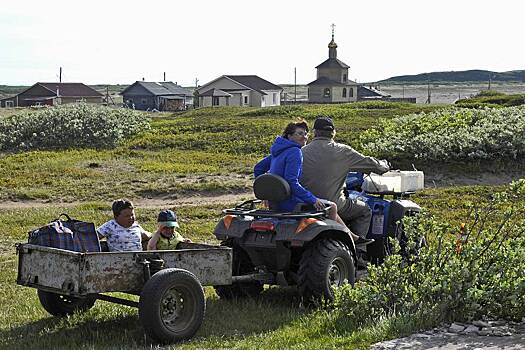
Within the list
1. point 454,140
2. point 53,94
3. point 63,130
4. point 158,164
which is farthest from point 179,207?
point 53,94

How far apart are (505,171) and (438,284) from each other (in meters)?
14.8

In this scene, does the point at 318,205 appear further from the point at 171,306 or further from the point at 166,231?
the point at 171,306

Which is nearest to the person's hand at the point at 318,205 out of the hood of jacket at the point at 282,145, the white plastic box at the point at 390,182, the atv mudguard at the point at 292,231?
the atv mudguard at the point at 292,231

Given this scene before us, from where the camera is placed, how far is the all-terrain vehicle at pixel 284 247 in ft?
26.2

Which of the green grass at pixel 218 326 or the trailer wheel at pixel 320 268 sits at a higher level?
the trailer wheel at pixel 320 268

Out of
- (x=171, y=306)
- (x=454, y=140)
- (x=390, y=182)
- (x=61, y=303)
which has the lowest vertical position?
(x=61, y=303)

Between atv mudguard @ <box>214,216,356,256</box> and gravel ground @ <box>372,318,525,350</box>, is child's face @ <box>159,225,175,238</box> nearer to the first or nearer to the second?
atv mudguard @ <box>214,216,356,256</box>

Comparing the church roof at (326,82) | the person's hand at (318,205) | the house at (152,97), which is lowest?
the person's hand at (318,205)

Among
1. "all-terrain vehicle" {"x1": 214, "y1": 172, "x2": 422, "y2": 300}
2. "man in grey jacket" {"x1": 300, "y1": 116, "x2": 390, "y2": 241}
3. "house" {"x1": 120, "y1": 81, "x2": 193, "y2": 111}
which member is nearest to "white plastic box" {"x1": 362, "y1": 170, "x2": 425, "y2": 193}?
"man in grey jacket" {"x1": 300, "y1": 116, "x2": 390, "y2": 241}

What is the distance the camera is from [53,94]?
85938 millimetres

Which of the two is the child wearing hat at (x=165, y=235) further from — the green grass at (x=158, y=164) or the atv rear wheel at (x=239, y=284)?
the green grass at (x=158, y=164)

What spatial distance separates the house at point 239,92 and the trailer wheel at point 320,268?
71.9 meters

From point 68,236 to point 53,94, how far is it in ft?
266

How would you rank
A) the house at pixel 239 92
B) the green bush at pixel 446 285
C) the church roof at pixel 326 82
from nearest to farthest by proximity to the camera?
the green bush at pixel 446 285
the house at pixel 239 92
the church roof at pixel 326 82
